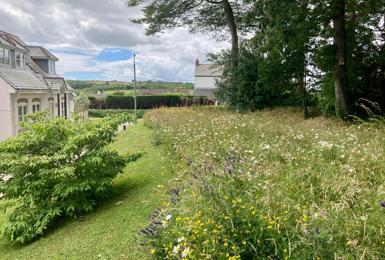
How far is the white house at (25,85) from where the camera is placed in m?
19.4

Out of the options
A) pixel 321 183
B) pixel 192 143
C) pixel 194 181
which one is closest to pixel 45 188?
pixel 192 143

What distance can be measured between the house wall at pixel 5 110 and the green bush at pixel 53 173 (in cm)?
1481

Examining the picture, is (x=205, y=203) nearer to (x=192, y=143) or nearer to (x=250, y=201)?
(x=250, y=201)

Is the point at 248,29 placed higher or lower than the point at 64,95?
higher

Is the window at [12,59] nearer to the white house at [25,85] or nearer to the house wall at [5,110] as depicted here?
the white house at [25,85]

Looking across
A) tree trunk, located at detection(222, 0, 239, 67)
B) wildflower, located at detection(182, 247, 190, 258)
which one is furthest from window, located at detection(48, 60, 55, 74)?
wildflower, located at detection(182, 247, 190, 258)

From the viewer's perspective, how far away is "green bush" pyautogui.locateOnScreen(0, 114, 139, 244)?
5.44 meters

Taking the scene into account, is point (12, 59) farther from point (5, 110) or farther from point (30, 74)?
point (5, 110)

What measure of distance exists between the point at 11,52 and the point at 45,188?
19286mm

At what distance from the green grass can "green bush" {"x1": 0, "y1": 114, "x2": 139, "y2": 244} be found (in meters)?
0.23

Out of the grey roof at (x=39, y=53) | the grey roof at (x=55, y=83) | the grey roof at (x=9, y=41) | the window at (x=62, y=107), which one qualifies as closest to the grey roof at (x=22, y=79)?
the grey roof at (x=55, y=83)

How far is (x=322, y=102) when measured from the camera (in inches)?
489

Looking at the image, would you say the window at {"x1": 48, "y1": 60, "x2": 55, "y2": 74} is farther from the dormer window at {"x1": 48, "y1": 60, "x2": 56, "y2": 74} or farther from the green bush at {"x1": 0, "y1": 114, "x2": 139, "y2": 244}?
the green bush at {"x1": 0, "y1": 114, "x2": 139, "y2": 244}

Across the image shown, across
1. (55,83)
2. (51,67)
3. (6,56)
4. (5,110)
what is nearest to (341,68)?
(5,110)
